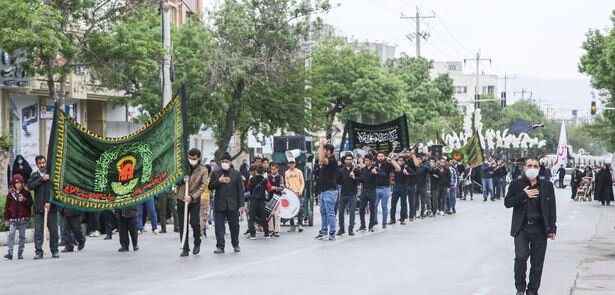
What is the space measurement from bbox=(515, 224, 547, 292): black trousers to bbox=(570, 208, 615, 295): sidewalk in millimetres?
1227

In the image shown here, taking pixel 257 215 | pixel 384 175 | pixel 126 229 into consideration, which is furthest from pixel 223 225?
pixel 384 175

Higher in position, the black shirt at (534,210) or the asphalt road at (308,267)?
the black shirt at (534,210)

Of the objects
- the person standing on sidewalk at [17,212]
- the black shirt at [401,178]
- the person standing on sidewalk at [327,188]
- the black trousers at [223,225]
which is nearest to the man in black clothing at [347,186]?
the person standing on sidewalk at [327,188]

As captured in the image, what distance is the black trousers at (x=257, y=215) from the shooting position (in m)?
26.3

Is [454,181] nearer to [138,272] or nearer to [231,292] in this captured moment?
[138,272]

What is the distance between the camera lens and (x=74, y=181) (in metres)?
21.8

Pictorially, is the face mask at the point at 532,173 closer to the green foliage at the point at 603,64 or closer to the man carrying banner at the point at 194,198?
the man carrying banner at the point at 194,198

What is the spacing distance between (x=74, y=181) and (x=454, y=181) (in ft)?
62.2

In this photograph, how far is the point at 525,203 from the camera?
14273mm

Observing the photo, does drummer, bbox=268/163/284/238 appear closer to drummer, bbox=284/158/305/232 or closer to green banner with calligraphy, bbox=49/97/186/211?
drummer, bbox=284/158/305/232

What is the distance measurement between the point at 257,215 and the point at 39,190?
6.29 metres

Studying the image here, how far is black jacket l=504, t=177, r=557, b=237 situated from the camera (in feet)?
46.5

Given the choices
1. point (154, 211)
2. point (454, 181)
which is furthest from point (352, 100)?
point (154, 211)

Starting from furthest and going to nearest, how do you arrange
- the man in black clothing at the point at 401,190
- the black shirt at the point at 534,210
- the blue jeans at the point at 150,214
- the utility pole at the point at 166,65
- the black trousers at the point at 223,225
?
1. the utility pole at the point at 166,65
2. the man in black clothing at the point at 401,190
3. the blue jeans at the point at 150,214
4. the black trousers at the point at 223,225
5. the black shirt at the point at 534,210
